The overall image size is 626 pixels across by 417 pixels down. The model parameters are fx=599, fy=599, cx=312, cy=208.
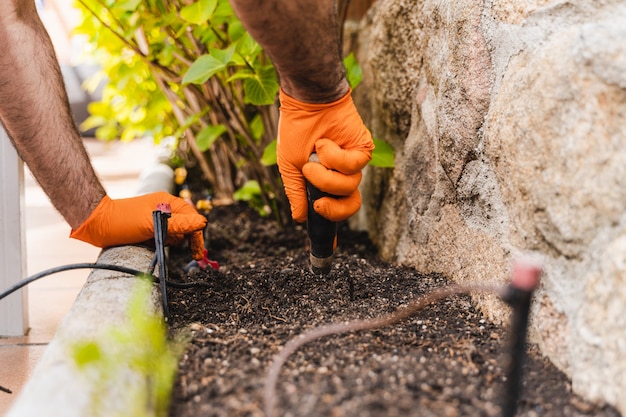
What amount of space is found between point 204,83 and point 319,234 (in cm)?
82

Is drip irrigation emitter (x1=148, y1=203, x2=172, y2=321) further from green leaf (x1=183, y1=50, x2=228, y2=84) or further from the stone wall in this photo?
the stone wall

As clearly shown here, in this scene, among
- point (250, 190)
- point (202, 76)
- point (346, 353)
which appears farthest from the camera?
point (250, 190)

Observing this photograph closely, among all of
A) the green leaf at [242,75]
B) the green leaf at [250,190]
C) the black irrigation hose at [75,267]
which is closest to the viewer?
the black irrigation hose at [75,267]

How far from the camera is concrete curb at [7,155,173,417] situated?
65cm

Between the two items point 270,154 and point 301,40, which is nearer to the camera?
point 301,40

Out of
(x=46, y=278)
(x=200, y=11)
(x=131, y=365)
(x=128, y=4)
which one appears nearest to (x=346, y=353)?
(x=131, y=365)

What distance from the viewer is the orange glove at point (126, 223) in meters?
1.23

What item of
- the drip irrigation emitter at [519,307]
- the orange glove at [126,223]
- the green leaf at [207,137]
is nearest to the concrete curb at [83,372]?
the orange glove at [126,223]

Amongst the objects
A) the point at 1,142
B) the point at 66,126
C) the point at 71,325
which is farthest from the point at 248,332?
the point at 1,142

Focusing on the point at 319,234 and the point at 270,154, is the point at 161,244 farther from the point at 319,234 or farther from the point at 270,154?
the point at 270,154

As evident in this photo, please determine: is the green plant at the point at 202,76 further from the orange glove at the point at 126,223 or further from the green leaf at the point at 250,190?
the orange glove at the point at 126,223

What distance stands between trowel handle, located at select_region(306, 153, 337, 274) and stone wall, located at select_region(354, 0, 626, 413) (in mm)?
221

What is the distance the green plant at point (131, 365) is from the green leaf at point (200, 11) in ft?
2.20

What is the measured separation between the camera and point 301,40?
898 millimetres
